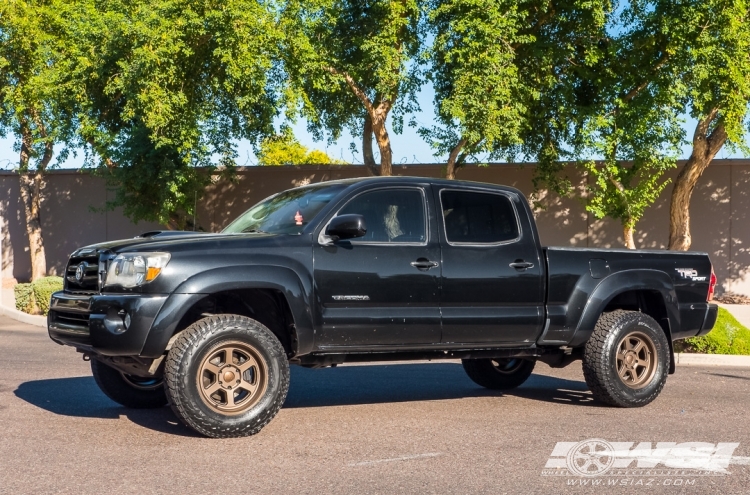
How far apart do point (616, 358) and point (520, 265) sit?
134 cm

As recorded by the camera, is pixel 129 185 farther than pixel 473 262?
Yes

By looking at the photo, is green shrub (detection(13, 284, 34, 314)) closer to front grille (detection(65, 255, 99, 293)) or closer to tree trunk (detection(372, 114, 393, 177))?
tree trunk (detection(372, 114, 393, 177))

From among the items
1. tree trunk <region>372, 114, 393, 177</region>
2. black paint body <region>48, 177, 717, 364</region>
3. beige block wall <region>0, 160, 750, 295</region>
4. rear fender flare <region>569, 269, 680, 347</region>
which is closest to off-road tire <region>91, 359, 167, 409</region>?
black paint body <region>48, 177, 717, 364</region>

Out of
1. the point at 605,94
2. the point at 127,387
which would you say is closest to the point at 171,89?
the point at 605,94

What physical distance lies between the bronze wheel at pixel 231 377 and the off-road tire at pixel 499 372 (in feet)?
10.9

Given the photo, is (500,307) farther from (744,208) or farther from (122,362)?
(744,208)

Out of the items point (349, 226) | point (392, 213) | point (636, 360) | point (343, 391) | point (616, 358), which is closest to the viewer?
point (349, 226)

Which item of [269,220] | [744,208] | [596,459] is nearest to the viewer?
[596,459]

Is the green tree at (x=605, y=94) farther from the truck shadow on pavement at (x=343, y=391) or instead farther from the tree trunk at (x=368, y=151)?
the truck shadow on pavement at (x=343, y=391)

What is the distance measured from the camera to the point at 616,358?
28.2 feet

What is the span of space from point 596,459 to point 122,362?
357 centimetres

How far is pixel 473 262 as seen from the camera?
316 inches

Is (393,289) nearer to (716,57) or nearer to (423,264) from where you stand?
(423,264)

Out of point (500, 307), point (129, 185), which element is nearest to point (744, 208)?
point (129, 185)
